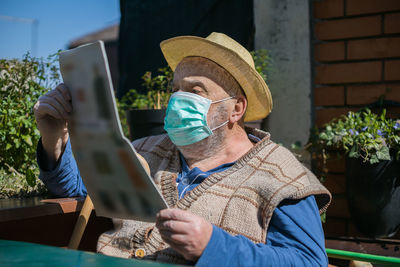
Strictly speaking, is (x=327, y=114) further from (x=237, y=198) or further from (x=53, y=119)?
(x=53, y=119)

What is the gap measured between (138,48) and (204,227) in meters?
3.27

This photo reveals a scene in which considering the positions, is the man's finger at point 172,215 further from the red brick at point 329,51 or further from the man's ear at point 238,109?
the red brick at point 329,51

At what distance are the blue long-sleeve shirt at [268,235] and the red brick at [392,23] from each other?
190 centimetres

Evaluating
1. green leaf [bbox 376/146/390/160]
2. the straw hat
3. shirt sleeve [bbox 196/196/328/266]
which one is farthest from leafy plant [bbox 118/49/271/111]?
shirt sleeve [bbox 196/196/328/266]

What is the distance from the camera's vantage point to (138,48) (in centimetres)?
438

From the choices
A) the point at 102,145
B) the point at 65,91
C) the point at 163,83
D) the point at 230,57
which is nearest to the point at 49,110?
the point at 65,91

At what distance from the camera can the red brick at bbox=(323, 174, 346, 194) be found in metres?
3.21

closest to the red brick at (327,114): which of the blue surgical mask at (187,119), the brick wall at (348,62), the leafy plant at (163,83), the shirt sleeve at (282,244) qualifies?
the brick wall at (348,62)

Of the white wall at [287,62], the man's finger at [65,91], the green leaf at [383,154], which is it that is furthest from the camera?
the white wall at [287,62]

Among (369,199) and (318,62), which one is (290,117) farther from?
(369,199)

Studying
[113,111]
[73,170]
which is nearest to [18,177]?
[73,170]

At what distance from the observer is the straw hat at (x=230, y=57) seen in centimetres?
214

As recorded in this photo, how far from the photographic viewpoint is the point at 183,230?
136 centimetres

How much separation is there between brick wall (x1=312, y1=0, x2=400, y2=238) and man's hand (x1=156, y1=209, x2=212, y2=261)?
2.01 meters
